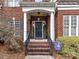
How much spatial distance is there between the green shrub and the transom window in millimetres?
6072

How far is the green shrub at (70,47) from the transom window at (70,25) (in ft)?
19.9

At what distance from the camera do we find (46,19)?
29.3 m

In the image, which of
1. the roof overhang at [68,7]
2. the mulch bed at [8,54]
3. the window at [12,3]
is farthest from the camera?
the window at [12,3]

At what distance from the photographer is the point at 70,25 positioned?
82.5ft

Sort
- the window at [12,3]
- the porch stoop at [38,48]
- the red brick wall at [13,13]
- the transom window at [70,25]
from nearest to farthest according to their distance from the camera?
1. the porch stoop at [38,48]
2. the transom window at [70,25]
3. the red brick wall at [13,13]
4. the window at [12,3]

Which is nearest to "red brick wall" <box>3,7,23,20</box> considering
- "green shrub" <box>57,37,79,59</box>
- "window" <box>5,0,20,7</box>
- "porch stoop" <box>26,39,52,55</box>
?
"window" <box>5,0,20,7</box>

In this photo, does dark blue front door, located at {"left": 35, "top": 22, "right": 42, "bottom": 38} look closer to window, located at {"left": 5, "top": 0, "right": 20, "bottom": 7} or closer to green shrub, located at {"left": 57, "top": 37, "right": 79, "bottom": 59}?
window, located at {"left": 5, "top": 0, "right": 20, "bottom": 7}

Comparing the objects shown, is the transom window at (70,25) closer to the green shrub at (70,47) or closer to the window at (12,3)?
the green shrub at (70,47)

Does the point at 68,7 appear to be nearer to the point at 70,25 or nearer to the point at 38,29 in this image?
→ the point at 70,25

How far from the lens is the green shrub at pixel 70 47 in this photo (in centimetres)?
1802

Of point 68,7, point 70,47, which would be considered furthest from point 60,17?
point 70,47

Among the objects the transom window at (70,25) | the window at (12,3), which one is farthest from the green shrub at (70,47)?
the window at (12,3)

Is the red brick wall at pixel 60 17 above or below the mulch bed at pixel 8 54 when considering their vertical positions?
above

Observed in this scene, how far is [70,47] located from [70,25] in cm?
680
